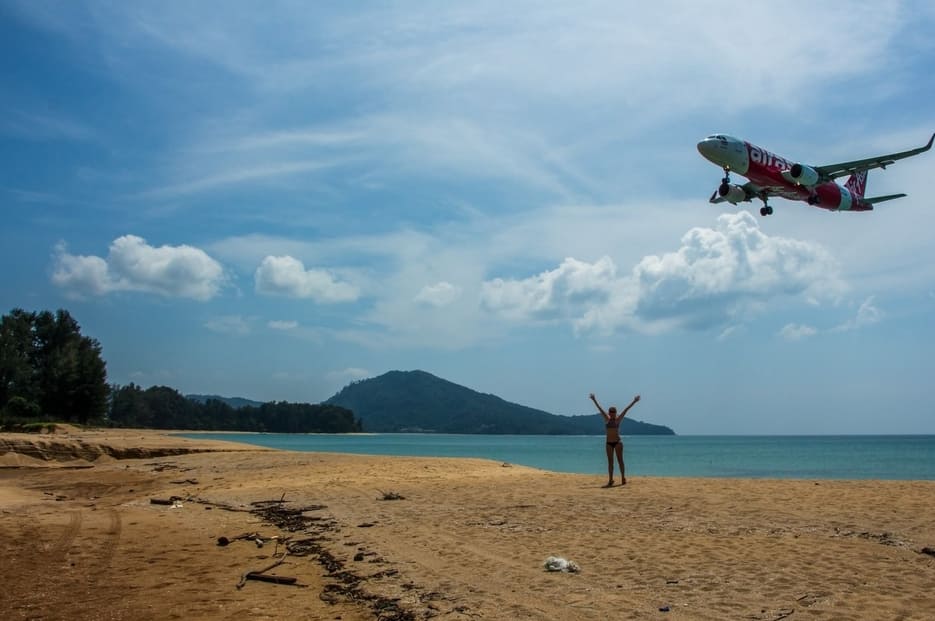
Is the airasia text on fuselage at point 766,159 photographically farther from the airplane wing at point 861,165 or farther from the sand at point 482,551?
the sand at point 482,551

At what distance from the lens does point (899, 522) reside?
12.0 metres

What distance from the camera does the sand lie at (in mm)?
7715

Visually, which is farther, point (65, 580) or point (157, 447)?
point (157, 447)

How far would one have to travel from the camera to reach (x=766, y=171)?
2814 cm

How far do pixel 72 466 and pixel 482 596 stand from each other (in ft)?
81.2

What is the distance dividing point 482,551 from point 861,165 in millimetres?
26144

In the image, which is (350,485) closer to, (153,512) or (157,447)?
(153,512)

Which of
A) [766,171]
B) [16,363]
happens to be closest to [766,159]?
[766,171]

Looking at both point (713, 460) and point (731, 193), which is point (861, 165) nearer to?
point (731, 193)

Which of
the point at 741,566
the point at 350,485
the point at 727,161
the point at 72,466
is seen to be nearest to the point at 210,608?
the point at 741,566

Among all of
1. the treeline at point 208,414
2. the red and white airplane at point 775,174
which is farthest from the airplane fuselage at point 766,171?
the treeline at point 208,414

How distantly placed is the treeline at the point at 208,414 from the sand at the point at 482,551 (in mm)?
114410

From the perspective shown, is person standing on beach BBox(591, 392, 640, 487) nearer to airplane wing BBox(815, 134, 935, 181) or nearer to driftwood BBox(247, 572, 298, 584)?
driftwood BBox(247, 572, 298, 584)

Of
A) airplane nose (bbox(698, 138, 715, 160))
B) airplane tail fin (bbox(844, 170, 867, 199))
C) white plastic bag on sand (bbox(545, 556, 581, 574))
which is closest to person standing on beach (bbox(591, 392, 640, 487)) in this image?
white plastic bag on sand (bbox(545, 556, 581, 574))
